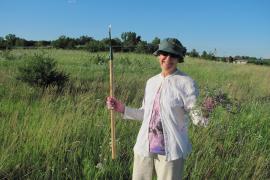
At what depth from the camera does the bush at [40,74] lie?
9987mm

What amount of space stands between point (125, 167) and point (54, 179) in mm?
721

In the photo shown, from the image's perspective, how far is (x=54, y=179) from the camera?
4109 millimetres

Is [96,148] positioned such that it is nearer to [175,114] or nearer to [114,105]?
[114,105]

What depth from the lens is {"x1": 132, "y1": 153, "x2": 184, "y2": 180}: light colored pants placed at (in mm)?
3008

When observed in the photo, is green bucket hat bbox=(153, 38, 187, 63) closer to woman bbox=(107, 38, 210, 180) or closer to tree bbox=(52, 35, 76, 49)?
woman bbox=(107, 38, 210, 180)

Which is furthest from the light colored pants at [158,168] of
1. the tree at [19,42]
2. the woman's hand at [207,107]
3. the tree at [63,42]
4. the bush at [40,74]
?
the tree at [19,42]

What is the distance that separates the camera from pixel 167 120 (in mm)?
3021

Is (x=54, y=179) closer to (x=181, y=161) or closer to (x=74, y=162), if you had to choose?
(x=74, y=162)

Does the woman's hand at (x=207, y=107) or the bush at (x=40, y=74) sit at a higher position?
the woman's hand at (x=207, y=107)

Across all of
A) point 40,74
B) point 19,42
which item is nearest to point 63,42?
point 19,42

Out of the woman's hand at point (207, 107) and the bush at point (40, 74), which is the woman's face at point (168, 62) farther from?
the bush at point (40, 74)

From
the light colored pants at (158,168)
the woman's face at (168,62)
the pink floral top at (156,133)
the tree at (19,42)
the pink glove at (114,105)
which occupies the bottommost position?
the tree at (19,42)

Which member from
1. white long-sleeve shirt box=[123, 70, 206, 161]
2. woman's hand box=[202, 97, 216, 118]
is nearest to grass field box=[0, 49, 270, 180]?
woman's hand box=[202, 97, 216, 118]

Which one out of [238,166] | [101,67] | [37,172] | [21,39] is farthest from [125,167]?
[21,39]
